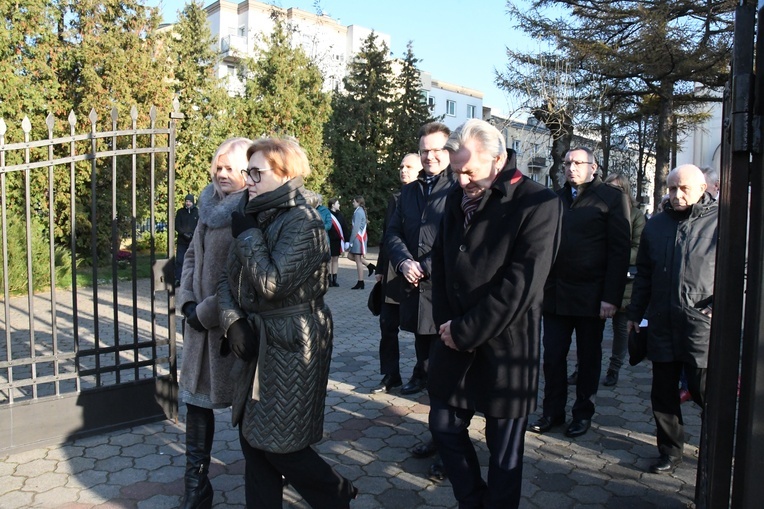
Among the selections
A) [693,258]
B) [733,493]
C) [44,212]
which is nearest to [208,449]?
[733,493]

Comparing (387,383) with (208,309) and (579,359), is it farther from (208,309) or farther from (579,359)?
(208,309)

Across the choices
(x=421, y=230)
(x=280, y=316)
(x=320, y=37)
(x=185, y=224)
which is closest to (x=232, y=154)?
(x=280, y=316)

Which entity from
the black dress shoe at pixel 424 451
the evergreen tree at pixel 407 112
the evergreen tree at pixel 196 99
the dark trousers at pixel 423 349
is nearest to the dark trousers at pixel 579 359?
the dark trousers at pixel 423 349

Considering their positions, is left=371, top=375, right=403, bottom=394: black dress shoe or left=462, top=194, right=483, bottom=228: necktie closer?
left=462, top=194, right=483, bottom=228: necktie

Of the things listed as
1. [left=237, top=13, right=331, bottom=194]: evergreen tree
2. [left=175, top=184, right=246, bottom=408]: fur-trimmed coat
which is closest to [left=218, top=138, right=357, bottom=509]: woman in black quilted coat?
[left=175, top=184, right=246, bottom=408]: fur-trimmed coat

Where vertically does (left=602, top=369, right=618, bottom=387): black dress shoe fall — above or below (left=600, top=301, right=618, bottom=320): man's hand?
below

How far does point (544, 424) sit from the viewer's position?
14.9ft

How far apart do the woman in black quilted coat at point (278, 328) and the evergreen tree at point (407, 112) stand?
2656 centimetres

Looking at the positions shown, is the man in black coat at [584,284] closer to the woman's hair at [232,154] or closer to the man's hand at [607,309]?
the man's hand at [607,309]

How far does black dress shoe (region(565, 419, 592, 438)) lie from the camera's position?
4480 millimetres

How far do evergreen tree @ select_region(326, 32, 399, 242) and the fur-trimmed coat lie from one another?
24.9 metres

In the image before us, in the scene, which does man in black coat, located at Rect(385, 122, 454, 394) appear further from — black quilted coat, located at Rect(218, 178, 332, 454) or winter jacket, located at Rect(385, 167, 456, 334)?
black quilted coat, located at Rect(218, 178, 332, 454)

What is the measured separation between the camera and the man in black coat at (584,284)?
441 centimetres

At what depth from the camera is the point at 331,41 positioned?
46000mm
